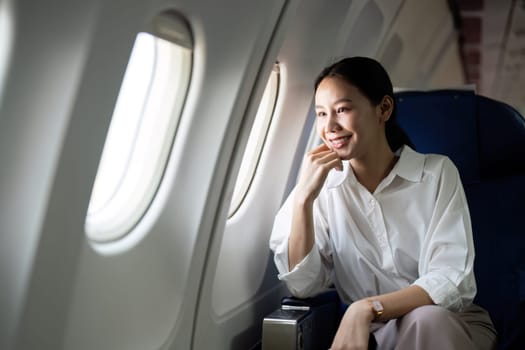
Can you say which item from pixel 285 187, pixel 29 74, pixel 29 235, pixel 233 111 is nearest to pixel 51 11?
pixel 29 74

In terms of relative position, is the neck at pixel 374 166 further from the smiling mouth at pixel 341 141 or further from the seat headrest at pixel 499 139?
the seat headrest at pixel 499 139

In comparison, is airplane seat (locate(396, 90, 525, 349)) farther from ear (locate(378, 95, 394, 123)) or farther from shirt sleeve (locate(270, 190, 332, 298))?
shirt sleeve (locate(270, 190, 332, 298))

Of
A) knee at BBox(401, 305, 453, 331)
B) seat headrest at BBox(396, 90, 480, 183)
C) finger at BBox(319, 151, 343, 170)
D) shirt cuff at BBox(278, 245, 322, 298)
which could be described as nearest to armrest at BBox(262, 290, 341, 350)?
shirt cuff at BBox(278, 245, 322, 298)

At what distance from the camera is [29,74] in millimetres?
1514

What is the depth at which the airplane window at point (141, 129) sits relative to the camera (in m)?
2.24

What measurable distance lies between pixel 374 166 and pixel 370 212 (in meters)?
0.17

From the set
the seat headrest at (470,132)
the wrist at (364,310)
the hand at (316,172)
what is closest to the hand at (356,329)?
the wrist at (364,310)

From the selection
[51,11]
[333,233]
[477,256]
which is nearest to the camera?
[51,11]

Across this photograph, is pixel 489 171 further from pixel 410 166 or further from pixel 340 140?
pixel 340 140

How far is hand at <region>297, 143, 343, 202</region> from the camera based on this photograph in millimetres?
2443

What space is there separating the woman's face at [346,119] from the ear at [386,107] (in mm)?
47

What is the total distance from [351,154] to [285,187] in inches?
34.6

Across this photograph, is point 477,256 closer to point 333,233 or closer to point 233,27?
point 333,233

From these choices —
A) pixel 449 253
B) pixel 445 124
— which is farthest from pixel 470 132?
pixel 449 253
